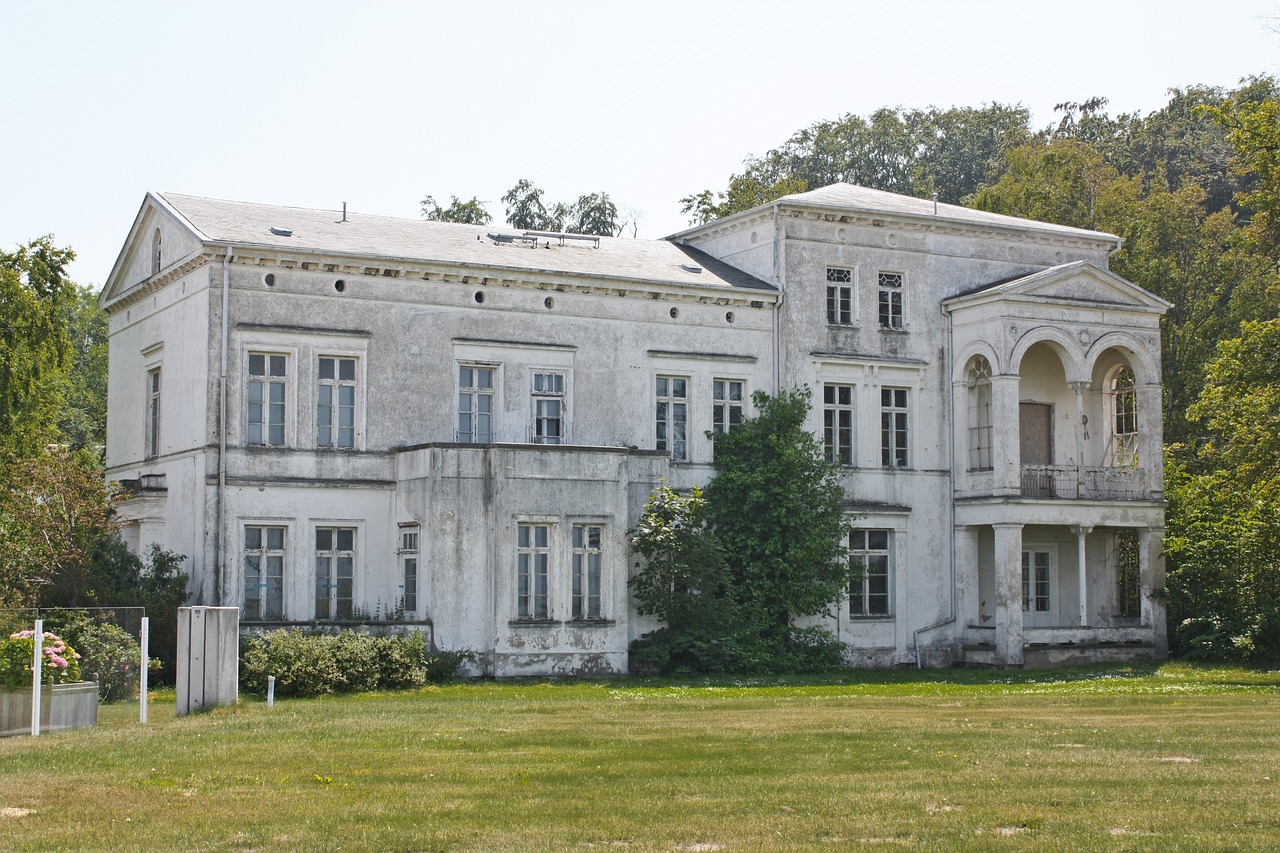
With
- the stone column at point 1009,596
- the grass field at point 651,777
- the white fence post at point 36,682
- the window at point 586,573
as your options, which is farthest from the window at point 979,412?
the white fence post at point 36,682

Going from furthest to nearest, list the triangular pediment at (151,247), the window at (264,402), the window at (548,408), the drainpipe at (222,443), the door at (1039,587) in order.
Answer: the door at (1039,587) < the window at (548,408) < the triangular pediment at (151,247) < the window at (264,402) < the drainpipe at (222,443)

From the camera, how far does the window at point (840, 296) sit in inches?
1415

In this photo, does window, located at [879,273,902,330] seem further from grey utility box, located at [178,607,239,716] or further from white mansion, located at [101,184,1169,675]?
grey utility box, located at [178,607,239,716]

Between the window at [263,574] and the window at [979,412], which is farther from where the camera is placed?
the window at [979,412]

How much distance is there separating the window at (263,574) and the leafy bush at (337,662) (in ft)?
7.92

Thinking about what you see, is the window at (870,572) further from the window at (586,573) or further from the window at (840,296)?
the window at (586,573)

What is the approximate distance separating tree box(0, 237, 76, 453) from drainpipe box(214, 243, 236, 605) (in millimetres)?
9090

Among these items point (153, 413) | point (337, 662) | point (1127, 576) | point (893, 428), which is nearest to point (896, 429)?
point (893, 428)

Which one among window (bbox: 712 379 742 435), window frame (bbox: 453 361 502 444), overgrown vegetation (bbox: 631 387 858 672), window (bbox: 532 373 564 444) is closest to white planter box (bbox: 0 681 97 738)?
window frame (bbox: 453 361 502 444)

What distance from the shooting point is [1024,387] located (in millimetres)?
37906

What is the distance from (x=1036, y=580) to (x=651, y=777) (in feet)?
81.2

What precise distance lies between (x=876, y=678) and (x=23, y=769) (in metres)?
19.4

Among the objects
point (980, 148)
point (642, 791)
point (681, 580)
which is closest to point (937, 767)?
point (642, 791)

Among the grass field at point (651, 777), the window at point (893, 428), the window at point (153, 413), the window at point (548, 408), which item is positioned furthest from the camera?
the window at point (893, 428)
